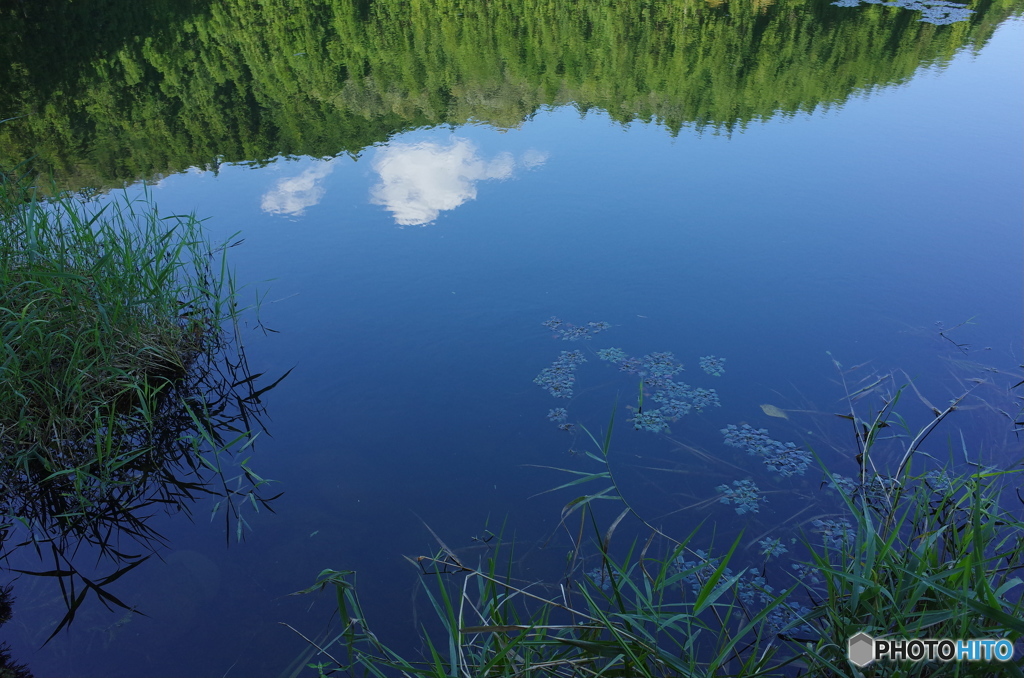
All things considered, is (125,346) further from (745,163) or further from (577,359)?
(745,163)

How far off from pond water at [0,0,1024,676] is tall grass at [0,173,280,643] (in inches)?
6.8

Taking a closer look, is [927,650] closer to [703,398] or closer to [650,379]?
[703,398]

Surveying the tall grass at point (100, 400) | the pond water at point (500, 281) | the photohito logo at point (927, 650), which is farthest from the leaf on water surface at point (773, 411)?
the tall grass at point (100, 400)

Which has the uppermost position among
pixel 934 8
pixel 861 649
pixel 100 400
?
pixel 934 8

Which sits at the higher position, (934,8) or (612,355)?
(934,8)

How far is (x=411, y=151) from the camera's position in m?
5.93

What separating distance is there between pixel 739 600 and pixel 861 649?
0.54 m

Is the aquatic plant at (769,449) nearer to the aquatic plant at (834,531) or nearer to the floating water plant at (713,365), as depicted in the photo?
the aquatic plant at (834,531)

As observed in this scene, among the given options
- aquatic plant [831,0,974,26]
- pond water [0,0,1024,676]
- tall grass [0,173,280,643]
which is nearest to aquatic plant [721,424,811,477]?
pond water [0,0,1024,676]

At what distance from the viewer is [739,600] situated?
7.04ft

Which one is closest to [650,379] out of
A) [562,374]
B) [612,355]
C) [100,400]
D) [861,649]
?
[612,355]

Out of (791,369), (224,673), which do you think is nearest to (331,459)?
(224,673)

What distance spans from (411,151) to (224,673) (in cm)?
472

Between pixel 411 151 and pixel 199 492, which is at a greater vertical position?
pixel 411 151
